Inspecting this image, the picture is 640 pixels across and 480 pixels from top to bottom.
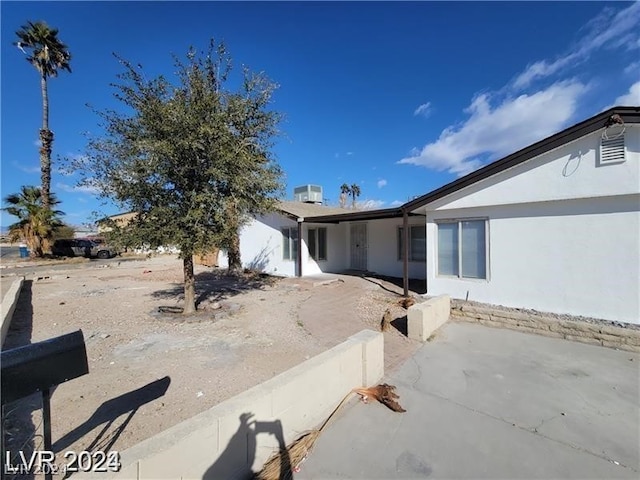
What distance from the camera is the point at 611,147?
20.5ft

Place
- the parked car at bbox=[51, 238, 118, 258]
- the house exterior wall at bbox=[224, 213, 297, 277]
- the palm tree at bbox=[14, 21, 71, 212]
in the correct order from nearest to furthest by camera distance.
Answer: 1. the house exterior wall at bbox=[224, 213, 297, 277]
2. the palm tree at bbox=[14, 21, 71, 212]
3. the parked car at bbox=[51, 238, 118, 258]

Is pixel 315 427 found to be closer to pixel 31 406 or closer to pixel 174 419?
pixel 174 419

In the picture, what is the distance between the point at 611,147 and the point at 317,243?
1071 cm

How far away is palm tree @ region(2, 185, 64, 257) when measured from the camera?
71.5ft

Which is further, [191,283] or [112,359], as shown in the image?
[191,283]

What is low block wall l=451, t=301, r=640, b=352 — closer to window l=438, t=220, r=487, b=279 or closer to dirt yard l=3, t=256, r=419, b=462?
window l=438, t=220, r=487, b=279

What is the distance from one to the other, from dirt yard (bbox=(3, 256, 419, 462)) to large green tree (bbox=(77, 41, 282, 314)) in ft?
6.74

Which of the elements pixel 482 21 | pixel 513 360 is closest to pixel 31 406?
pixel 513 360

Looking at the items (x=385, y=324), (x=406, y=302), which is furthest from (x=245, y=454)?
(x=406, y=302)

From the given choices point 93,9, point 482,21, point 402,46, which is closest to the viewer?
point 93,9

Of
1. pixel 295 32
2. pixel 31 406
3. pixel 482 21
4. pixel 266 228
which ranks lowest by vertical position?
pixel 31 406

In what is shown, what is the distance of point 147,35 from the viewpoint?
8.38m

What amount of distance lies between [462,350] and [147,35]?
1110cm

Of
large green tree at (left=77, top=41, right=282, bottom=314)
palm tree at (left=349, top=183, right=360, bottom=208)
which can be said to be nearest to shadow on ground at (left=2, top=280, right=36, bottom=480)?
large green tree at (left=77, top=41, right=282, bottom=314)
